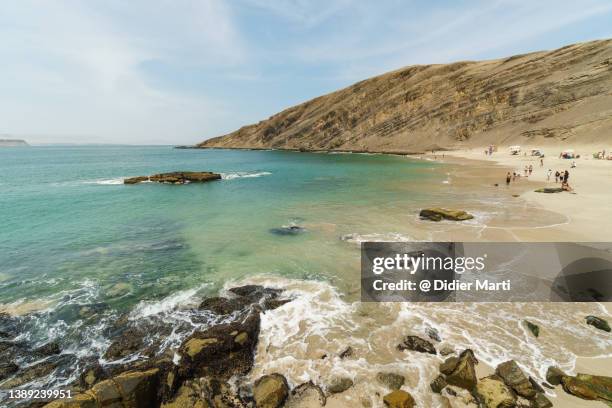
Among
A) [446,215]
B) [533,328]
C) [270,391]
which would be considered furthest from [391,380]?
[446,215]

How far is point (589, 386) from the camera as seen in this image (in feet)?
20.9

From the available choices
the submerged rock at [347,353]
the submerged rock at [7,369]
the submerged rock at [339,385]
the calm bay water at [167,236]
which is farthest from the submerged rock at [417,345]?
the submerged rock at [7,369]

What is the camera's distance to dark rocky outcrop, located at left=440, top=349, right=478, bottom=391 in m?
6.71

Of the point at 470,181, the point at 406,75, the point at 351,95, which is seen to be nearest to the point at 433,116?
the point at 406,75

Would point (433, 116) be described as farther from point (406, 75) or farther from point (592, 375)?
point (592, 375)

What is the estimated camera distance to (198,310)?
412 inches

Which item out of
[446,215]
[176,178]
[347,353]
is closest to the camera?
[347,353]

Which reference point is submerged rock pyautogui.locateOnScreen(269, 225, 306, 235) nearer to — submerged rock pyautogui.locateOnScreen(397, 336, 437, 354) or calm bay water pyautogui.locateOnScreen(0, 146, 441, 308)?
calm bay water pyautogui.locateOnScreen(0, 146, 441, 308)

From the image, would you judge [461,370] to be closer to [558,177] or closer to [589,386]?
[589,386]

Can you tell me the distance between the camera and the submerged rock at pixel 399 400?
20.5 feet

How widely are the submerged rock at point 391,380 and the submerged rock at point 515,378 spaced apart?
231 centimetres

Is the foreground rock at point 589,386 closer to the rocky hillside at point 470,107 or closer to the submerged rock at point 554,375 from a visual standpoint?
the submerged rock at point 554,375

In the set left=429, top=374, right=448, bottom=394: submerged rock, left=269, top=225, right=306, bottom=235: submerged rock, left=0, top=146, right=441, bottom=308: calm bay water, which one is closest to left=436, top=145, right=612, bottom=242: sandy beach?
left=0, top=146, right=441, bottom=308: calm bay water

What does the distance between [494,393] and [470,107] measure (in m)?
98.4
